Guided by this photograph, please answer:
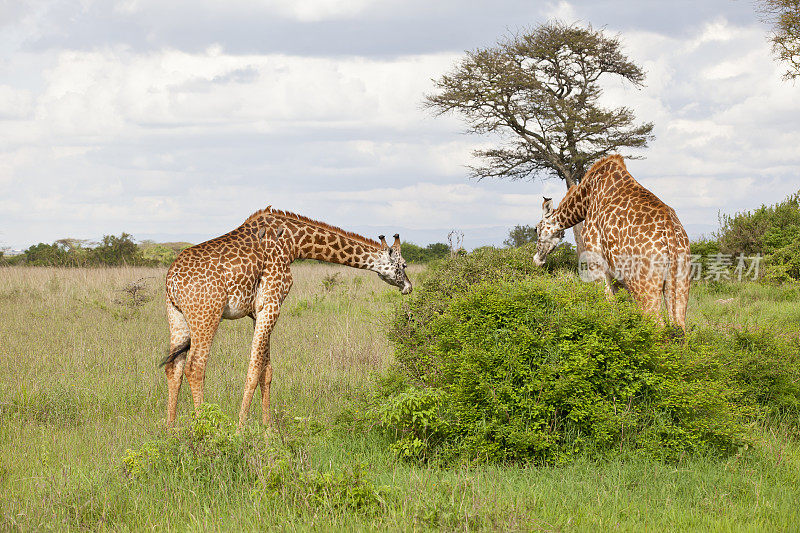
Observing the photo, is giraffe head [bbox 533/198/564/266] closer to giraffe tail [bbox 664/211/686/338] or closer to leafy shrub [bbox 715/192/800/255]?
giraffe tail [bbox 664/211/686/338]

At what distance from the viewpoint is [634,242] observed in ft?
30.3

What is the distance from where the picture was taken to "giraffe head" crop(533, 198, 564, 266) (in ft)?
38.9

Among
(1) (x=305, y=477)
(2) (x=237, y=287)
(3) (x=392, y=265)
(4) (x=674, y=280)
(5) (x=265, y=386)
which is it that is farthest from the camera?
(3) (x=392, y=265)

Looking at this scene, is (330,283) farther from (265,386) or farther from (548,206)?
(265,386)

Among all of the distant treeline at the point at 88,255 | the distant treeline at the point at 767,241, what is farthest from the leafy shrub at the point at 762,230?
the distant treeline at the point at 88,255

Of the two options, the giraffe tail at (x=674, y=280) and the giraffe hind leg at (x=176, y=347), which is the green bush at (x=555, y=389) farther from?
the giraffe hind leg at (x=176, y=347)

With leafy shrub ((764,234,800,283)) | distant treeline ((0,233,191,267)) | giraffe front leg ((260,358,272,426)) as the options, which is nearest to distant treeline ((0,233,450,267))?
distant treeline ((0,233,191,267))

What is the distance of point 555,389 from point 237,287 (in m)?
3.83

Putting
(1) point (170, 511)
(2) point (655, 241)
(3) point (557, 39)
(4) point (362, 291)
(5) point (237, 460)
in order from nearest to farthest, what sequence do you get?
(1) point (170, 511), (5) point (237, 460), (2) point (655, 241), (4) point (362, 291), (3) point (557, 39)

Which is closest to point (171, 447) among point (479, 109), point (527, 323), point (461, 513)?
point (461, 513)

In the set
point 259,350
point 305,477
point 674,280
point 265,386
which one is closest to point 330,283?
point 265,386

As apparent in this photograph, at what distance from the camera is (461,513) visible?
16.8 feet

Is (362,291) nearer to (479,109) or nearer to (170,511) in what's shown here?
(170,511)

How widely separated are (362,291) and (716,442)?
14679 millimetres
